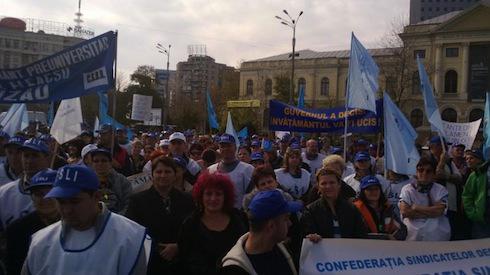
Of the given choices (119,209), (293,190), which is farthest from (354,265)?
(293,190)

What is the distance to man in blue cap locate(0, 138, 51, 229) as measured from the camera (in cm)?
400

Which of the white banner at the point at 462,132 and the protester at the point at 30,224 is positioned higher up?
the white banner at the point at 462,132

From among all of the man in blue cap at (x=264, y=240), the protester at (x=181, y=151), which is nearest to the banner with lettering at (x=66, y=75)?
the protester at (x=181, y=151)

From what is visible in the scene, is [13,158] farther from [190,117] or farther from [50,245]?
[190,117]

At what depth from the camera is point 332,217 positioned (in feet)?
14.8

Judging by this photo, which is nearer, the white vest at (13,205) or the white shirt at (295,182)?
the white vest at (13,205)

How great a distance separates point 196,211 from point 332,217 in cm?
120

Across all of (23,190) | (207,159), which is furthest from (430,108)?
(23,190)

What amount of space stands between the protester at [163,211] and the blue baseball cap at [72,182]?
5.00ft

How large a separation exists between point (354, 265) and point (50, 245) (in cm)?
233

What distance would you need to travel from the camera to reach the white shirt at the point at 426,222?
559cm

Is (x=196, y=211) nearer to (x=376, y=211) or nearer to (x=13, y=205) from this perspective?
(x=13, y=205)

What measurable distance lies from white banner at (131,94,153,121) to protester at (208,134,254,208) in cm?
1537

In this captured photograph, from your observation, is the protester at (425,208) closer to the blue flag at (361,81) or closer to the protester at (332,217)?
the protester at (332,217)
